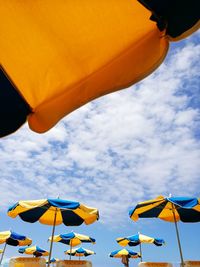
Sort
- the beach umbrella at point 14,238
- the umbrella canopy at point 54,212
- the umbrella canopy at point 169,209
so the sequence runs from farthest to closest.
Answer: the beach umbrella at point 14,238, the umbrella canopy at point 54,212, the umbrella canopy at point 169,209

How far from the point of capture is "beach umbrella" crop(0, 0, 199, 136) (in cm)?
158

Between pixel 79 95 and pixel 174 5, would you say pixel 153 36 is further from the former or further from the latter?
pixel 79 95

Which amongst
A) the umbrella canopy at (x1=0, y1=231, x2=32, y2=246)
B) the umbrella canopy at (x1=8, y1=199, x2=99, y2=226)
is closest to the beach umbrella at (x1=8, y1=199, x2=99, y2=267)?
the umbrella canopy at (x1=8, y1=199, x2=99, y2=226)

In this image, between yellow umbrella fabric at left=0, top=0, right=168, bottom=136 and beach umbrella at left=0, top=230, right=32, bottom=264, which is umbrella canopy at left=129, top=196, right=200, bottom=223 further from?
beach umbrella at left=0, top=230, right=32, bottom=264

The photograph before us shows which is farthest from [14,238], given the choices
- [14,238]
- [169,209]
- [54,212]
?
[169,209]

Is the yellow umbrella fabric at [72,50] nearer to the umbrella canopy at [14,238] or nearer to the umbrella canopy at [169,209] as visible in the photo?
the umbrella canopy at [169,209]

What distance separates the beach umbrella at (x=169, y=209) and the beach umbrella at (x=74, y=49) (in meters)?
5.73

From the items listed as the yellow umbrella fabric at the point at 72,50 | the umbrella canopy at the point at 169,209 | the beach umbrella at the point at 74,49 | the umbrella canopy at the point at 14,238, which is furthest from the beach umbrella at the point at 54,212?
the yellow umbrella fabric at the point at 72,50

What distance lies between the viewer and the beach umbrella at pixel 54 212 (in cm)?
709

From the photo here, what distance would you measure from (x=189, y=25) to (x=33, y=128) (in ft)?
4.51

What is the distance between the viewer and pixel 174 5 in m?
1.29

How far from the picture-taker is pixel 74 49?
1.85 metres

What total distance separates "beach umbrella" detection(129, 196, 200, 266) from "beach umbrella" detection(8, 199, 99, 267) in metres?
1.42

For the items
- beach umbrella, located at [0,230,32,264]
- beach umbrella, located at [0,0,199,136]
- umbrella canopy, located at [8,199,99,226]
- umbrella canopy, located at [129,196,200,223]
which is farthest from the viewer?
beach umbrella, located at [0,230,32,264]
